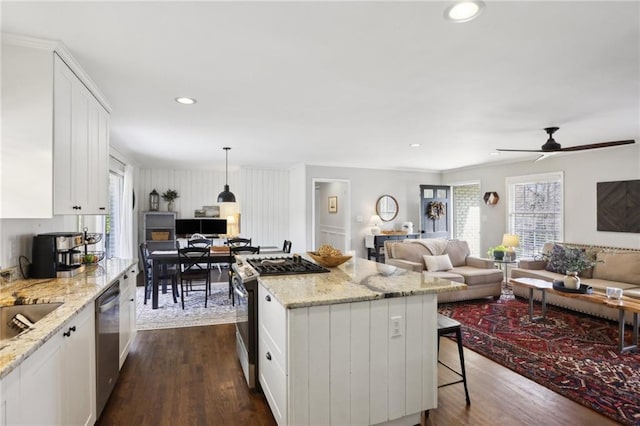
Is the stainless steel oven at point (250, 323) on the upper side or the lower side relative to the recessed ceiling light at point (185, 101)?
lower

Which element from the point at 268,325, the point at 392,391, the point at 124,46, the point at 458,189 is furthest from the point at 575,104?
the point at 458,189

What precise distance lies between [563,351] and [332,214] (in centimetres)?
607

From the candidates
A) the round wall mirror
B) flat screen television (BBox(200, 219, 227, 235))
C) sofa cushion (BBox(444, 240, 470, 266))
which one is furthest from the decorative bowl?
flat screen television (BBox(200, 219, 227, 235))

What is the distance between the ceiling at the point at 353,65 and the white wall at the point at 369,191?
2946 mm

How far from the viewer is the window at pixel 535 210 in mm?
6070

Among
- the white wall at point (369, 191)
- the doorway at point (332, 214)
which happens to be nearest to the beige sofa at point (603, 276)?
the white wall at point (369, 191)

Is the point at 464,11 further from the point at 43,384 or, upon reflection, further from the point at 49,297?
the point at 49,297

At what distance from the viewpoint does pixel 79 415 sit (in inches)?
73.6

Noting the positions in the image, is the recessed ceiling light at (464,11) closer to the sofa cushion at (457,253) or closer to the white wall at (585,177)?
the sofa cushion at (457,253)

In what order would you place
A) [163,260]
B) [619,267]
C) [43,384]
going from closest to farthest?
[43,384] < [619,267] < [163,260]

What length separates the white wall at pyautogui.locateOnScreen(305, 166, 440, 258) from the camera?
291 inches

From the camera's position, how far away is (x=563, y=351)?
3.45 meters

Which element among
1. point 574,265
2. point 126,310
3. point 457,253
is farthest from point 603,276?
point 126,310

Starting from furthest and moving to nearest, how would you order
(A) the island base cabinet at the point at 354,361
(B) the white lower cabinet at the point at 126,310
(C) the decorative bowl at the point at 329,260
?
1. (C) the decorative bowl at the point at 329,260
2. (B) the white lower cabinet at the point at 126,310
3. (A) the island base cabinet at the point at 354,361
